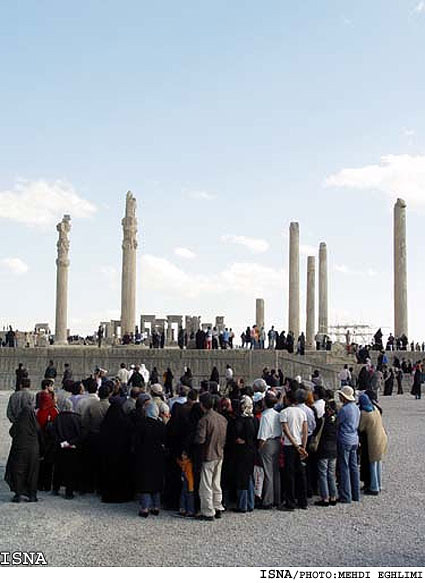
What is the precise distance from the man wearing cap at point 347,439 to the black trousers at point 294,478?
25.2 inches

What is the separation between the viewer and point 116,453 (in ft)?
34.4

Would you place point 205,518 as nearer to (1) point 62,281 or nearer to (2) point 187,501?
(2) point 187,501

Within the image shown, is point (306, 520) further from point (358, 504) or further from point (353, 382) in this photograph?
point (353, 382)

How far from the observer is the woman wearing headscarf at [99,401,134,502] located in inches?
413

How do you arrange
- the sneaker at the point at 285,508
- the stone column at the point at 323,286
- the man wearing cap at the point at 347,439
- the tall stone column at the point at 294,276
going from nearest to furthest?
the sneaker at the point at 285,508
the man wearing cap at the point at 347,439
the tall stone column at the point at 294,276
the stone column at the point at 323,286

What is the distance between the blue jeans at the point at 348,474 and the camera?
35.2 feet

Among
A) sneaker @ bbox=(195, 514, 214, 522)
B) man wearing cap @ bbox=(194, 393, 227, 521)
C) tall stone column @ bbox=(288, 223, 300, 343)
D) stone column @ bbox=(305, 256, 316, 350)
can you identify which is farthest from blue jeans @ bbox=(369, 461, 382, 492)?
stone column @ bbox=(305, 256, 316, 350)

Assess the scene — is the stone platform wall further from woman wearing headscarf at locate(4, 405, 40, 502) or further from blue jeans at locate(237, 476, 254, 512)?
blue jeans at locate(237, 476, 254, 512)

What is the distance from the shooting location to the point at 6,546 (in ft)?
26.8

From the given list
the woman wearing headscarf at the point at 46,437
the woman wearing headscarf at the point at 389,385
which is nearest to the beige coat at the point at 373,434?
the woman wearing headscarf at the point at 46,437

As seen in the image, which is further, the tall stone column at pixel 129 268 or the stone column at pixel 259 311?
the stone column at pixel 259 311

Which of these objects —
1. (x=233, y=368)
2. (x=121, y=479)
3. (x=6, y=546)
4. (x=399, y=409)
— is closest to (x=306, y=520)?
(x=121, y=479)

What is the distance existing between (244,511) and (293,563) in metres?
2.65

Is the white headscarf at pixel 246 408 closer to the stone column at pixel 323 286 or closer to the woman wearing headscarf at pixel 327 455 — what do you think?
the woman wearing headscarf at pixel 327 455
